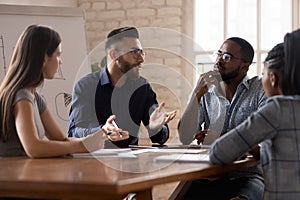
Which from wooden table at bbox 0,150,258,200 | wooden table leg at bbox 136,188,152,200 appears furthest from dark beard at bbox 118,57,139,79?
wooden table at bbox 0,150,258,200

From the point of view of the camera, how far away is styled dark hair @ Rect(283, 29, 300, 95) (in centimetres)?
197

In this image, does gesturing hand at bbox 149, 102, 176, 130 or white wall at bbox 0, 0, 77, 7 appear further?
white wall at bbox 0, 0, 77, 7

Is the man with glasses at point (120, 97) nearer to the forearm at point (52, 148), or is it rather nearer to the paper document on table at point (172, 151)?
the paper document on table at point (172, 151)

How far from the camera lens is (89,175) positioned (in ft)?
5.61

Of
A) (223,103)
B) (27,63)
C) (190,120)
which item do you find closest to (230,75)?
(223,103)

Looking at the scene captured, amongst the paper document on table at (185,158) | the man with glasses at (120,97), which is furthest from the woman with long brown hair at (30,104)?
the man with glasses at (120,97)

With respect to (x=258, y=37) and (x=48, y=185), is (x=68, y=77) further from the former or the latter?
(x=48, y=185)

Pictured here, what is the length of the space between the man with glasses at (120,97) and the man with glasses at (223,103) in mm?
193

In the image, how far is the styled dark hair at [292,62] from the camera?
1.97m

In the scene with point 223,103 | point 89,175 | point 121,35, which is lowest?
point 223,103

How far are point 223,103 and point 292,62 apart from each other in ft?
3.67

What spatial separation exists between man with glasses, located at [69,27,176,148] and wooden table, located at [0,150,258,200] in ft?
3.07

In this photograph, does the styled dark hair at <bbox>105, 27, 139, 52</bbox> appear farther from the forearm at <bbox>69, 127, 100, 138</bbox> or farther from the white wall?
the white wall

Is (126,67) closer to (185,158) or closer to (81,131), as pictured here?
(81,131)
